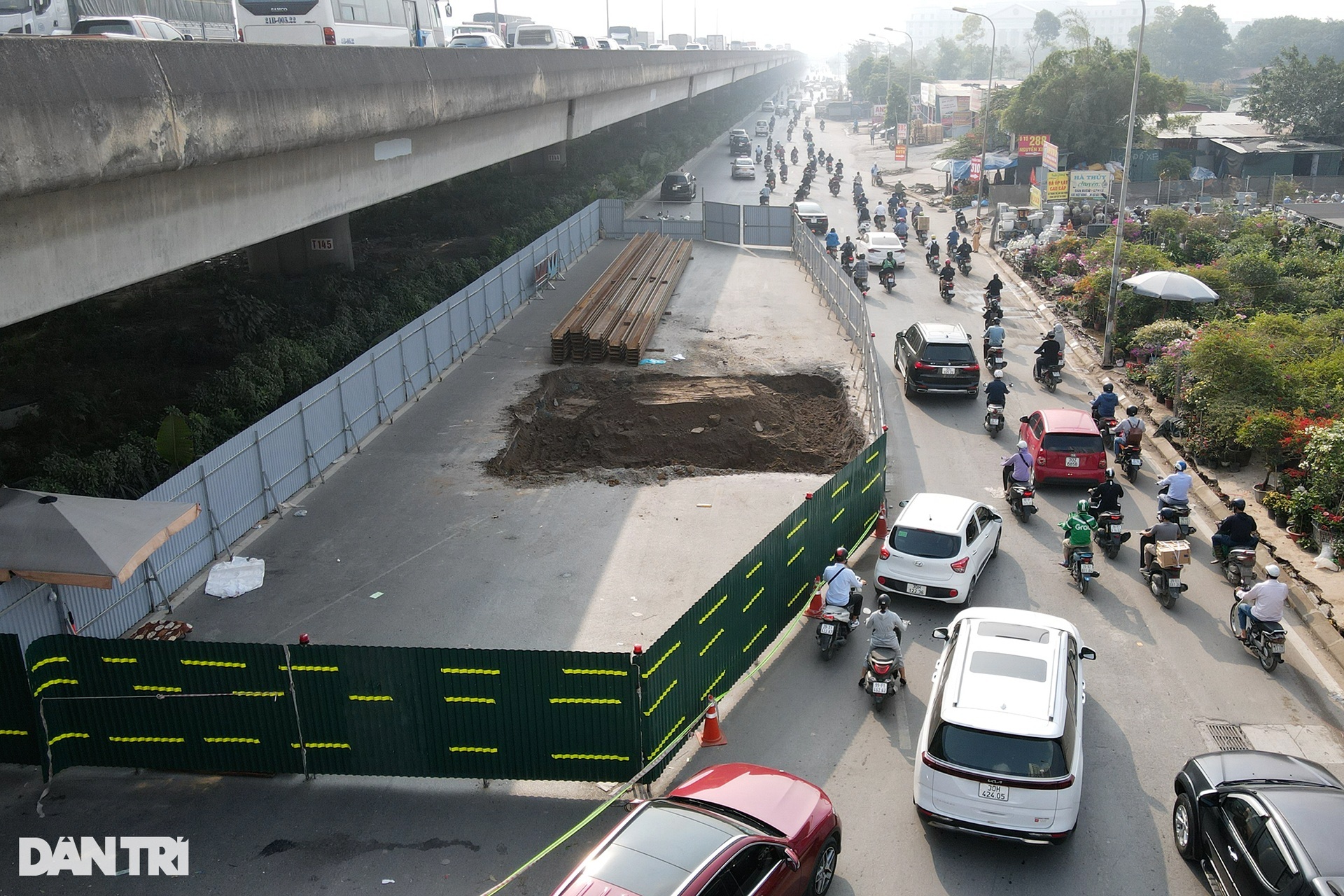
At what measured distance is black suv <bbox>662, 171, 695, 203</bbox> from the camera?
52.2 metres

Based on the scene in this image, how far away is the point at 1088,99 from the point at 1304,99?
21.9 m

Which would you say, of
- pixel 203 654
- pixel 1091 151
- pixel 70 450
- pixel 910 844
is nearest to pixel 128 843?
pixel 203 654

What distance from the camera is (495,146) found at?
25906mm

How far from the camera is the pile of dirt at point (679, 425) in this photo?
19.3 metres

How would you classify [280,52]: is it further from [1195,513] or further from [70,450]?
[1195,513]

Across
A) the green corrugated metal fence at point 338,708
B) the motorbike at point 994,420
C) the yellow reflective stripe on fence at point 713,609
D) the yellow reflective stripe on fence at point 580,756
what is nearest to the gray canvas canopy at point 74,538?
the green corrugated metal fence at point 338,708

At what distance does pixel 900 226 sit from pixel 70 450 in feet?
104

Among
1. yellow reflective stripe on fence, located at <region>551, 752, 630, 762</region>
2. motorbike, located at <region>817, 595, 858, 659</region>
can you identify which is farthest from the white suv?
yellow reflective stripe on fence, located at <region>551, 752, 630, 762</region>

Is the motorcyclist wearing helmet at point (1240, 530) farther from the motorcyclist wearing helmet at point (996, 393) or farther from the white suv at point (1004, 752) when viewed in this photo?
the motorcyclist wearing helmet at point (996, 393)

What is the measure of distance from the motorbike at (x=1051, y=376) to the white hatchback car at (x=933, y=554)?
1066cm

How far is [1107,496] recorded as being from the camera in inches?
603

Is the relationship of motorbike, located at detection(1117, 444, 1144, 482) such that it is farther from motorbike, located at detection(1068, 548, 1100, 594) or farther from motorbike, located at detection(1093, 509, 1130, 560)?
motorbike, located at detection(1068, 548, 1100, 594)

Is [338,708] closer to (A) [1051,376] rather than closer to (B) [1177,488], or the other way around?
(B) [1177,488]

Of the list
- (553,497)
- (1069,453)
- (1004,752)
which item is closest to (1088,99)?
(1069,453)
